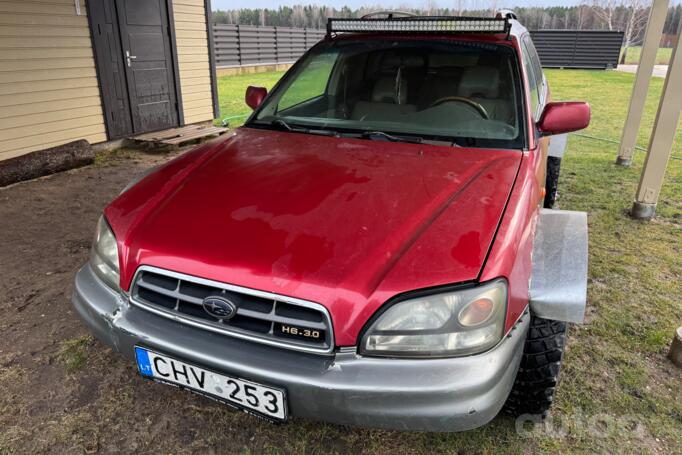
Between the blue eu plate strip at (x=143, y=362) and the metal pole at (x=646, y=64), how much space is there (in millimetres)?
5559

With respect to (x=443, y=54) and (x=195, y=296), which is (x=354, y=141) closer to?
(x=443, y=54)

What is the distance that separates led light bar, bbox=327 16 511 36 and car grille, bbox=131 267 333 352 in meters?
1.86

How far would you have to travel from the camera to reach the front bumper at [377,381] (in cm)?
146

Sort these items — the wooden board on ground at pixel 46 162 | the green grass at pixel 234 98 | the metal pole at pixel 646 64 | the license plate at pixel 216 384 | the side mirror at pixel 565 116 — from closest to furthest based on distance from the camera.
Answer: the license plate at pixel 216 384
the side mirror at pixel 565 116
the metal pole at pixel 646 64
the wooden board on ground at pixel 46 162
the green grass at pixel 234 98

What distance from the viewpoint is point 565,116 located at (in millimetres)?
Result: 2389

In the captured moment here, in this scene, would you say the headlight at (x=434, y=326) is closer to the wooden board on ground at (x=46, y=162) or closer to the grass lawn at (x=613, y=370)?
the grass lawn at (x=613, y=370)

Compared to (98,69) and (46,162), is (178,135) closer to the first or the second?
(98,69)

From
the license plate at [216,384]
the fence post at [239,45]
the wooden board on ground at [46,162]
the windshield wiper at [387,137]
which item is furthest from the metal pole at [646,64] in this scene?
the fence post at [239,45]

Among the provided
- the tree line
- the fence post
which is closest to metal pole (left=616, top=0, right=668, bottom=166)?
the fence post

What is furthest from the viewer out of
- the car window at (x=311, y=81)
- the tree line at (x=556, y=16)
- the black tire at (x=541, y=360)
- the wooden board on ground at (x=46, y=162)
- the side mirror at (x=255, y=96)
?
the tree line at (x=556, y=16)

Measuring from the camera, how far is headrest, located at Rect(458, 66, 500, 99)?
8.68ft

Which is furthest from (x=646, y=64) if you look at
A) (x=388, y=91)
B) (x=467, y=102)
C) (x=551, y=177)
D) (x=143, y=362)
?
(x=143, y=362)

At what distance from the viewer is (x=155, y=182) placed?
7.24ft

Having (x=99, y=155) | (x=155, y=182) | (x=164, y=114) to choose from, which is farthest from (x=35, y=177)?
(x=155, y=182)
